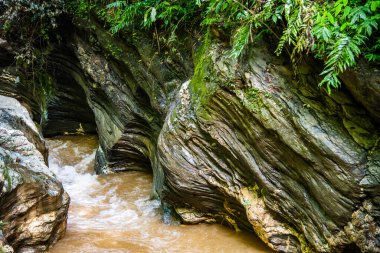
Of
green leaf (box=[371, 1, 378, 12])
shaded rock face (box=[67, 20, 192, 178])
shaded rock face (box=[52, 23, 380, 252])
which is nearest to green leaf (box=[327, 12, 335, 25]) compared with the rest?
green leaf (box=[371, 1, 378, 12])

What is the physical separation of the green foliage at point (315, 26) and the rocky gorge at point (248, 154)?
Answer: 0.22 m

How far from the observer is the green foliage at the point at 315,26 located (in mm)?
3184

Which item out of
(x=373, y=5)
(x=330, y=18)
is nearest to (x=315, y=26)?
(x=330, y=18)

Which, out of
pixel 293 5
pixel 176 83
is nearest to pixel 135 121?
pixel 176 83

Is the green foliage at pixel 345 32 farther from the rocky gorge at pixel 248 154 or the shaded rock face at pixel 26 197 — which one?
the shaded rock face at pixel 26 197

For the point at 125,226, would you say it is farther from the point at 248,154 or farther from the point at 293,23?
the point at 293,23

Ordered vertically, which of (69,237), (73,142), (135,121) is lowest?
(69,237)

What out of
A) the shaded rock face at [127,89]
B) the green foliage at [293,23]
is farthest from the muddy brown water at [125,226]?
the green foliage at [293,23]

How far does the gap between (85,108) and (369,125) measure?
27.3ft

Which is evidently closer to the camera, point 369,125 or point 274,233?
point 369,125

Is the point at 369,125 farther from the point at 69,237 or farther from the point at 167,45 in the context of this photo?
the point at 69,237

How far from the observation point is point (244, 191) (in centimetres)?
484

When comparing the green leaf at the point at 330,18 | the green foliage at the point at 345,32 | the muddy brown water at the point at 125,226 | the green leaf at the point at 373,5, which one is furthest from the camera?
the muddy brown water at the point at 125,226

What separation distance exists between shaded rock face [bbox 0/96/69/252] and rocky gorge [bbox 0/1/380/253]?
1 centimetres
